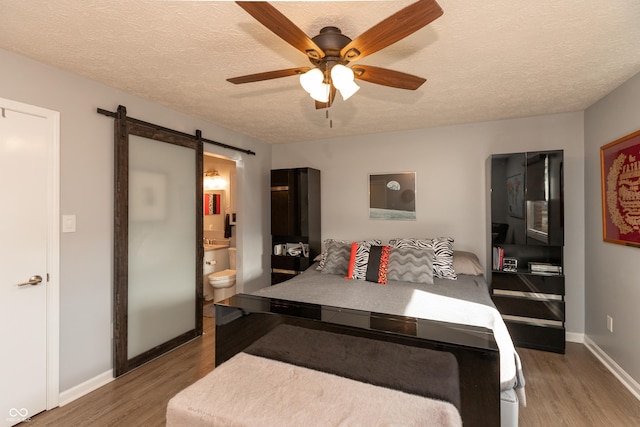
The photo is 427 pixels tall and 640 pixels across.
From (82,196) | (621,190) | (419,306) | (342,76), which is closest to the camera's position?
(342,76)

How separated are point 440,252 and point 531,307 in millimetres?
1008

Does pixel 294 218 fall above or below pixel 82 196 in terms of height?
below

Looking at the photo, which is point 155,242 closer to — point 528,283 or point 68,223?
point 68,223

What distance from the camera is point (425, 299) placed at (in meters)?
2.34

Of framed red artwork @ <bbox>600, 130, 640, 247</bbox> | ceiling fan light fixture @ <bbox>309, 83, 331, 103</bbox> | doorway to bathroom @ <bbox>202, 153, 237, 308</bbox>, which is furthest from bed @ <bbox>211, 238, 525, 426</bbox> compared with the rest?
doorway to bathroom @ <bbox>202, 153, 237, 308</bbox>


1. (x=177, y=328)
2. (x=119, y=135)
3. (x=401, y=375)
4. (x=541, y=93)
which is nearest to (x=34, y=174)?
(x=119, y=135)

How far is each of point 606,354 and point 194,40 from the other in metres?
4.11

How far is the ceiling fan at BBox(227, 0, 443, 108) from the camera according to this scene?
1.18m

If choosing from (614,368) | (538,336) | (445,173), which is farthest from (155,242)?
(614,368)

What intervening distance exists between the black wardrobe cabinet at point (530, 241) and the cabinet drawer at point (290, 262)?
7.28ft

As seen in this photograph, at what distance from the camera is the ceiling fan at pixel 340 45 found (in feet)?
3.87

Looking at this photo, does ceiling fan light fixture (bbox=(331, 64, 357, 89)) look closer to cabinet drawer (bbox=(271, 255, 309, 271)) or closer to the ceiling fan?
the ceiling fan

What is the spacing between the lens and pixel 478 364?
1.51 m

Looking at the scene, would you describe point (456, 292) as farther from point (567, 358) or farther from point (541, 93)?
point (541, 93)
